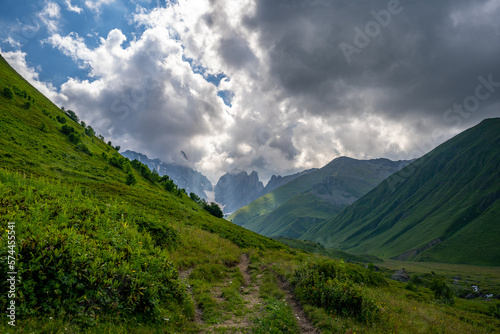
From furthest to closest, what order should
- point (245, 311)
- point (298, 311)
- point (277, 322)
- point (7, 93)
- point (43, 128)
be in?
point (7, 93)
point (43, 128)
point (298, 311)
point (245, 311)
point (277, 322)

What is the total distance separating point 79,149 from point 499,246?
11958 inches

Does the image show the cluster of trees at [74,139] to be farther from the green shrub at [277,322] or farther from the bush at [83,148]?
the green shrub at [277,322]

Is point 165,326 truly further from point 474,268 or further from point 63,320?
point 474,268

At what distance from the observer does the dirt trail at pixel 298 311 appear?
482 inches

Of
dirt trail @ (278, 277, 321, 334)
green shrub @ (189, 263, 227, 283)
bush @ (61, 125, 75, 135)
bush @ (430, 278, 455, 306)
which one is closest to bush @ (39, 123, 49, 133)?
bush @ (61, 125, 75, 135)

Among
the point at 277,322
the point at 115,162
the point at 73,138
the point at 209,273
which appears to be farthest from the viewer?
the point at 115,162

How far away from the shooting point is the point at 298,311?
14680mm

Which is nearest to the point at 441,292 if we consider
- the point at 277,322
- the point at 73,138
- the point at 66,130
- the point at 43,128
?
the point at 277,322

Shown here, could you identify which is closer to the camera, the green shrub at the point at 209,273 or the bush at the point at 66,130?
the green shrub at the point at 209,273

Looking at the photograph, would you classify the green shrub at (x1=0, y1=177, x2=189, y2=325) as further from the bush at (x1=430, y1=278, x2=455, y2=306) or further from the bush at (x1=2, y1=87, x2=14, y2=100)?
the bush at (x1=2, y1=87, x2=14, y2=100)

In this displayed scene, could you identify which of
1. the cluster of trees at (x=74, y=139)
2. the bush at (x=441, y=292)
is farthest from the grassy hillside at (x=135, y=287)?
the cluster of trees at (x=74, y=139)

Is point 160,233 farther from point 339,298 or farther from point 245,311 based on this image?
point 339,298

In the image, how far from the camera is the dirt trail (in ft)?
40.2

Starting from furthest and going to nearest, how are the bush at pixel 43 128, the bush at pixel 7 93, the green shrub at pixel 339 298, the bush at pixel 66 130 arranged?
1. the bush at pixel 66 130
2. the bush at pixel 7 93
3. the bush at pixel 43 128
4. the green shrub at pixel 339 298
